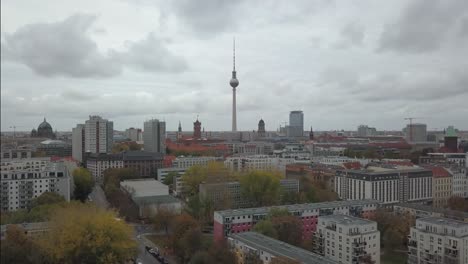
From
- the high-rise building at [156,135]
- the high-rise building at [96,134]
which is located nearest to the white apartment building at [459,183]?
the high-rise building at [156,135]

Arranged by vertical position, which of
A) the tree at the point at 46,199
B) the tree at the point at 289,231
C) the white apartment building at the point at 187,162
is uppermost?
the white apartment building at the point at 187,162

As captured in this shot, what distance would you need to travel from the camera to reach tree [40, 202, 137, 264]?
705 centimetres

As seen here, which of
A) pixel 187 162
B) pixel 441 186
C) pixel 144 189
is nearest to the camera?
pixel 144 189

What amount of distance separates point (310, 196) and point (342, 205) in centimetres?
236

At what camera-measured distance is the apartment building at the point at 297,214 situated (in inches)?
391

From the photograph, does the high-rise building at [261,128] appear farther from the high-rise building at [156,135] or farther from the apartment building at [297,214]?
the apartment building at [297,214]

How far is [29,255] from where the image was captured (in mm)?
6555

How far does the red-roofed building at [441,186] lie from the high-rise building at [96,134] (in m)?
16.2

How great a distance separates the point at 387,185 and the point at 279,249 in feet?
26.5

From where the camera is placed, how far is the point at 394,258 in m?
9.41

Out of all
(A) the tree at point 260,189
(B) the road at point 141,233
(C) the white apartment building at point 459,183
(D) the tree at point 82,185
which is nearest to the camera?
(B) the road at point 141,233

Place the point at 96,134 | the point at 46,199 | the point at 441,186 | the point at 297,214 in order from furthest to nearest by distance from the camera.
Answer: the point at 96,134 → the point at 441,186 → the point at 46,199 → the point at 297,214

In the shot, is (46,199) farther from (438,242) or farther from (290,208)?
(438,242)

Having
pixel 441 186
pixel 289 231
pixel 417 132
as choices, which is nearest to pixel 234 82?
pixel 417 132
